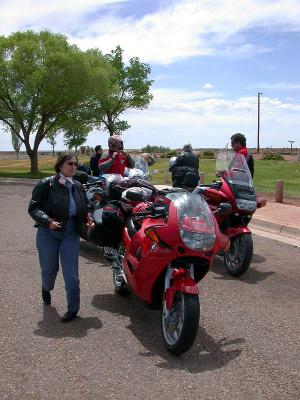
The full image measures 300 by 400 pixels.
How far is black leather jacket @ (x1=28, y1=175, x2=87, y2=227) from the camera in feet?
17.3

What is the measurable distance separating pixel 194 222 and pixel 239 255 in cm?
303

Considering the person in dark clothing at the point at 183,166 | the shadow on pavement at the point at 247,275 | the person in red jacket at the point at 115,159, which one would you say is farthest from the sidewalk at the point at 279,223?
the person in red jacket at the point at 115,159

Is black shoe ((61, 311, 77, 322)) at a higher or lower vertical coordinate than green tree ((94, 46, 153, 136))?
lower

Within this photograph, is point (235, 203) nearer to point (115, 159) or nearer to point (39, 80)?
point (115, 159)

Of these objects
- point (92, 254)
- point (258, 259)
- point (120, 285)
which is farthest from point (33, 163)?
point (120, 285)

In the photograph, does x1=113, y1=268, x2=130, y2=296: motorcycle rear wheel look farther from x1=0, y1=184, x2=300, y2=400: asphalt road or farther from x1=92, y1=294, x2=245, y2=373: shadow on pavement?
x1=92, y1=294, x2=245, y2=373: shadow on pavement

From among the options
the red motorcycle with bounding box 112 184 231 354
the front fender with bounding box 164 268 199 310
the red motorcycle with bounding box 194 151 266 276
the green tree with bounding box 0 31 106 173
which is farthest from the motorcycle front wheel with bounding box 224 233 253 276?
the green tree with bounding box 0 31 106 173

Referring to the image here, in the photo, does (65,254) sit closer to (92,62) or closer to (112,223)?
(112,223)

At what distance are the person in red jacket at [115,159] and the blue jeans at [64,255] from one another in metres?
2.74

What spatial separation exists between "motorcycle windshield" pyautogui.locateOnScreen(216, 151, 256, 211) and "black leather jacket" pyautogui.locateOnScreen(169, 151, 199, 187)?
6.60 feet

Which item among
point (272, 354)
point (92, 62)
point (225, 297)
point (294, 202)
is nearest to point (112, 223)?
point (225, 297)

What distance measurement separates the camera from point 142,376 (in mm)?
A: 3998

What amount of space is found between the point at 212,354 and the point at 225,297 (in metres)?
1.75

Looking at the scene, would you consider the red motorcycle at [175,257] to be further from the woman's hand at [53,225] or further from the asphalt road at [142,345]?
the woman's hand at [53,225]
